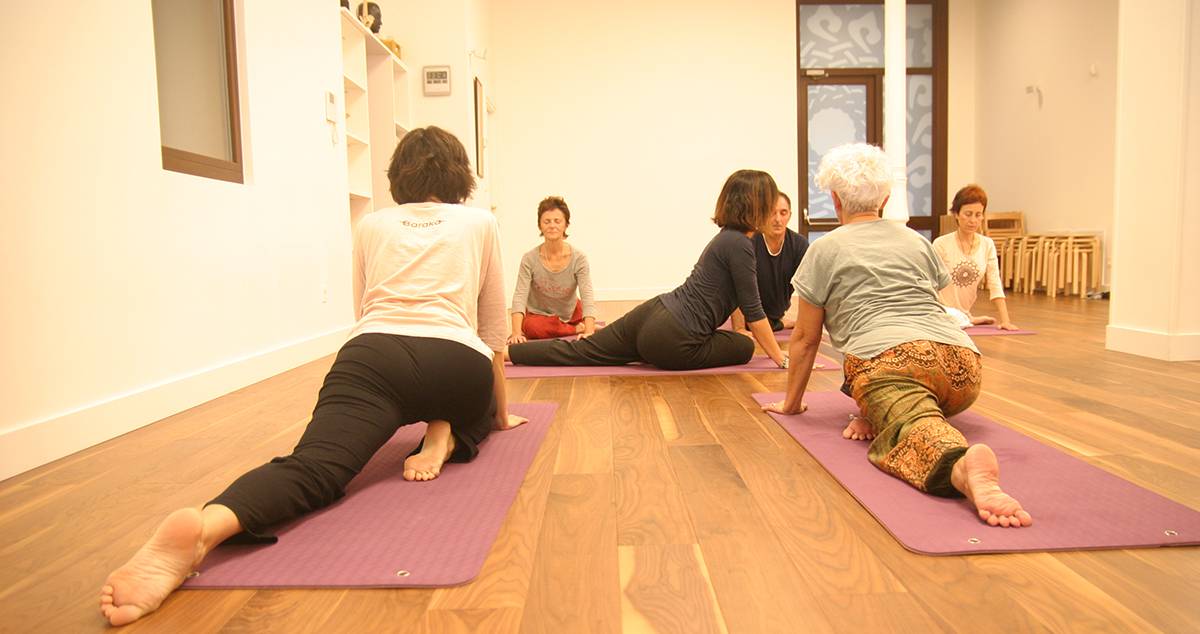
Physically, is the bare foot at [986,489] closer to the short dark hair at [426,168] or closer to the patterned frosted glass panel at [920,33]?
the short dark hair at [426,168]

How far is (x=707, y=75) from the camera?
8.59 metres

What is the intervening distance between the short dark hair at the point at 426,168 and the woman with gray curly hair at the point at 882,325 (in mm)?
992

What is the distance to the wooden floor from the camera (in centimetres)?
110

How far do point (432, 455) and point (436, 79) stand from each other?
16.8ft

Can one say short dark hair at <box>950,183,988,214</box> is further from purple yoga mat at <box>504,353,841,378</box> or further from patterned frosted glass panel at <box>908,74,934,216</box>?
patterned frosted glass panel at <box>908,74,934,216</box>

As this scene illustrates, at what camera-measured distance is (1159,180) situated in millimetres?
3416

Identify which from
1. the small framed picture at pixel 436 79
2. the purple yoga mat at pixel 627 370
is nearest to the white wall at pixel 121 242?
the purple yoga mat at pixel 627 370

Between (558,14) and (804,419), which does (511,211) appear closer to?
(558,14)

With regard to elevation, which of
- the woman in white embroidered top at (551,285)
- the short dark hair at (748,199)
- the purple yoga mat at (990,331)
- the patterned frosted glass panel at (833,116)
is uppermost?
the patterned frosted glass panel at (833,116)

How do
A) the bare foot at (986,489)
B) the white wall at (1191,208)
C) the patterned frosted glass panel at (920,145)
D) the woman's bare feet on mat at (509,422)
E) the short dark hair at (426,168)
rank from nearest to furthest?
1. the bare foot at (986,489)
2. the short dark hair at (426,168)
3. the woman's bare feet on mat at (509,422)
4. the white wall at (1191,208)
5. the patterned frosted glass panel at (920,145)

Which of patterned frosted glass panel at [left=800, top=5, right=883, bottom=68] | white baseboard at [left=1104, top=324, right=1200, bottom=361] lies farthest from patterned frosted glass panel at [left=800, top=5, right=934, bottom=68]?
white baseboard at [left=1104, top=324, right=1200, bottom=361]

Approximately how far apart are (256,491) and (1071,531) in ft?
4.72

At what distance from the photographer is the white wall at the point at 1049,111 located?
686 cm

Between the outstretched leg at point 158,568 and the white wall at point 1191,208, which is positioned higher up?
the white wall at point 1191,208
